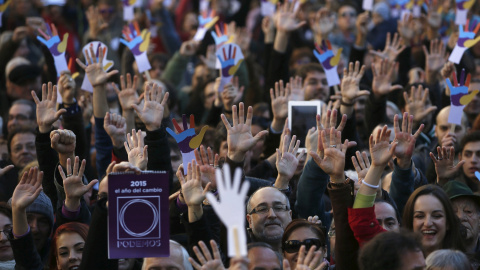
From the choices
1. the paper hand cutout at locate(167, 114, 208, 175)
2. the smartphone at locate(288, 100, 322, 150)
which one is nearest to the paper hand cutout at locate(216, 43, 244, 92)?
the smartphone at locate(288, 100, 322, 150)

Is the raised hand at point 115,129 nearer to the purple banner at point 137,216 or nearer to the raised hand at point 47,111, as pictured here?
the raised hand at point 47,111

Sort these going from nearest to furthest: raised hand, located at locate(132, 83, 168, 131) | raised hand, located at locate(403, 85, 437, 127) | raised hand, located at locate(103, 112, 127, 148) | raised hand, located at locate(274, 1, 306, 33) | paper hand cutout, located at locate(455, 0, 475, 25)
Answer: raised hand, located at locate(132, 83, 168, 131) < raised hand, located at locate(103, 112, 127, 148) < raised hand, located at locate(403, 85, 437, 127) < raised hand, located at locate(274, 1, 306, 33) < paper hand cutout, located at locate(455, 0, 475, 25)

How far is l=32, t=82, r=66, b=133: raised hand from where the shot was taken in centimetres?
629

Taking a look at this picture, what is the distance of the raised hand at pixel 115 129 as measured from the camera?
6.59m

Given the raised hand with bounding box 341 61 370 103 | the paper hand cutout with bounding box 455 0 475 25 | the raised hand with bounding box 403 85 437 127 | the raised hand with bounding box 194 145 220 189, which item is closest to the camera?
the raised hand with bounding box 194 145 220 189

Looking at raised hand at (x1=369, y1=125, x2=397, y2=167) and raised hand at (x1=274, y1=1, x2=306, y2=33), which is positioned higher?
raised hand at (x1=274, y1=1, x2=306, y2=33)

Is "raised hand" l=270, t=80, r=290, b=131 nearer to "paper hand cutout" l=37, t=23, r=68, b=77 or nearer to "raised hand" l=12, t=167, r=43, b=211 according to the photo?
"paper hand cutout" l=37, t=23, r=68, b=77

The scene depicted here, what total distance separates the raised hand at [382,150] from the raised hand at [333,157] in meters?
0.19

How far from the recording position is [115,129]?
260 inches

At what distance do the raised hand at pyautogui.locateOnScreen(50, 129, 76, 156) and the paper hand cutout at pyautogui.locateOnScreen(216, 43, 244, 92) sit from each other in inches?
97.4

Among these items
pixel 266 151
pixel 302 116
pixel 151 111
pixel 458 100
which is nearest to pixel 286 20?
pixel 266 151

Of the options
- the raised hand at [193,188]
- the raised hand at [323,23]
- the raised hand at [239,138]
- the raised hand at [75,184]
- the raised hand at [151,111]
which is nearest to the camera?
the raised hand at [193,188]

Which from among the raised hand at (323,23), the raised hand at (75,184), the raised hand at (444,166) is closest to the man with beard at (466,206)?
the raised hand at (444,166)

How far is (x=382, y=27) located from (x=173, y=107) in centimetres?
376
